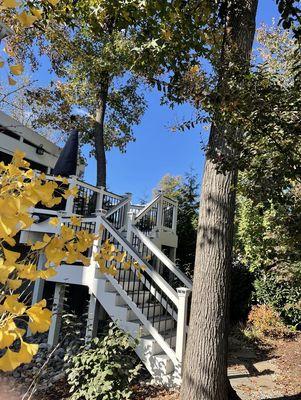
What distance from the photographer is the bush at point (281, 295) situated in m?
9.54

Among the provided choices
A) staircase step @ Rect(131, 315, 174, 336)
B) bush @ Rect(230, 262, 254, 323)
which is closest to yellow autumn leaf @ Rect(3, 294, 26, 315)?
staircase step @ Rect(131, 315, 174, 336)

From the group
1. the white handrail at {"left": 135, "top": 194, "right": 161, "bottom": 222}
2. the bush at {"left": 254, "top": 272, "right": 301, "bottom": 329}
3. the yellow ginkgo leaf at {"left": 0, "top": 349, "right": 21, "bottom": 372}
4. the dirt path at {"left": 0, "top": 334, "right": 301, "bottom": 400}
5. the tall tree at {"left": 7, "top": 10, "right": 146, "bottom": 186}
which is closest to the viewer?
the yellow ginkgo leaf at {"left": 0, "top": 349, "right": 21, "bottom": 372}

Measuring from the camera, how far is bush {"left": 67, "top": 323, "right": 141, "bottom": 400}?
4.67m

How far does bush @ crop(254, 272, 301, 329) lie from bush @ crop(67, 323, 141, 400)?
5.60m

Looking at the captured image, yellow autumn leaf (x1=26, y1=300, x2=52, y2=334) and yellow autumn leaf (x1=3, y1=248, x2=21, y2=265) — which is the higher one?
yellow autumn leaf (x1=3, y1=248, x2=21, y2=265)

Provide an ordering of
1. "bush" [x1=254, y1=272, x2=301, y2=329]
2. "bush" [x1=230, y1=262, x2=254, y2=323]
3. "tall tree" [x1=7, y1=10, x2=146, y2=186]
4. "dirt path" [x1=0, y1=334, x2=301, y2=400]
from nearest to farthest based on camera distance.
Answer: "dirt path" [x1=0, y1=334, x2=301, y2=400] < "bush" [x1=254, y1=272, x2=301, y2=329] < "bush" [x1=230, y1=262, x2=254, y2=323] < "tall tree" [x1=7, y1=10, x2=146, y2=186]

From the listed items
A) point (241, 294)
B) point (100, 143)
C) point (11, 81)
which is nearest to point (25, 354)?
point (11, 81)

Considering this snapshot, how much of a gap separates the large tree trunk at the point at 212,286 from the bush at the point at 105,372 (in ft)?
2.99

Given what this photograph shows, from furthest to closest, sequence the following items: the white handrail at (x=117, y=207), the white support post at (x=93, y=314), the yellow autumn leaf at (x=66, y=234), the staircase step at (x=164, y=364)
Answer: the white handrail at (x=117, y=207) < the white support post at (x=93, y=314) < the staircase step at (x=164, y=364) < the yellow autumn leaf at (x=66, y=234)

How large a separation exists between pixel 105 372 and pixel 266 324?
19.0 feet

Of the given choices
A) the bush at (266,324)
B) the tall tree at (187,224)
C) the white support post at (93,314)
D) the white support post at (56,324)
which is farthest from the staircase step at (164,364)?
the tall tree at (187,224)

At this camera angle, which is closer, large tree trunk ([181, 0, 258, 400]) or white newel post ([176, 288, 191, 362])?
large tree trunk ([181, 0, 258, 400])

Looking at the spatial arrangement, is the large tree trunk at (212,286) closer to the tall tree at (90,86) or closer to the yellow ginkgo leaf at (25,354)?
the yellow ginkgo leaf at (25,354)

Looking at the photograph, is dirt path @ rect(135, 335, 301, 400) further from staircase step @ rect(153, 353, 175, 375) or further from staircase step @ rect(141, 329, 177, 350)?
staircase step @ rect(141, 329, 177, 350)
